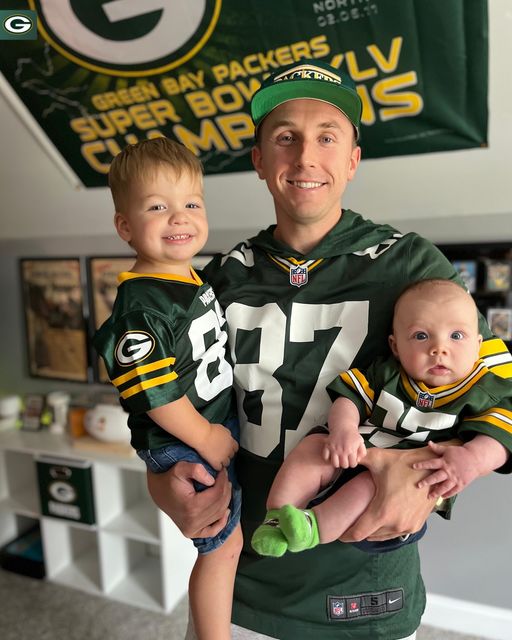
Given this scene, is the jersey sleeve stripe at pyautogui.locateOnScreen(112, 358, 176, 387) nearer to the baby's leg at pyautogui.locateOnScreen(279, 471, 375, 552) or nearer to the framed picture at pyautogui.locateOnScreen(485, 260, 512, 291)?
the baby's leg at pyautogui.locateOnScreen(279, 471, 375, 552)

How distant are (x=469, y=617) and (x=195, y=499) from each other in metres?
1.97

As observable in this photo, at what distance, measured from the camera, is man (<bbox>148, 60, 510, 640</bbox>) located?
3.61 feet

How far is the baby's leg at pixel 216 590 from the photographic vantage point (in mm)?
1157

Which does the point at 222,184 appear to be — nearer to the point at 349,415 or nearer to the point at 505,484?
the point at 349,415

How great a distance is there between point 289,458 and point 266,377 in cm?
18

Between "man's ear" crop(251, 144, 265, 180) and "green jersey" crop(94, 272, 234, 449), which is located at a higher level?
"man's ear" crop(251, 144, 265, 180)

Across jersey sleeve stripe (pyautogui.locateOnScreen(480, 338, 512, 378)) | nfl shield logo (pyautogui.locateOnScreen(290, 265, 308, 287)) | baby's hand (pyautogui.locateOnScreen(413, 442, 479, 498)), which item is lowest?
baby's hand (pyautogui.locateOnScreen(413, 442, 479, 498))

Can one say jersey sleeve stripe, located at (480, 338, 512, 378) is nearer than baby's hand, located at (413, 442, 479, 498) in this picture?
No

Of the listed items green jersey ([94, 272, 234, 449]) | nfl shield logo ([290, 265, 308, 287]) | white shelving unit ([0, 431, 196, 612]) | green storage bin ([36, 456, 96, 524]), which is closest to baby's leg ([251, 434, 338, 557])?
green jersey ([94, 272, 234, 449])

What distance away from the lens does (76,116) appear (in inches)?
88.0

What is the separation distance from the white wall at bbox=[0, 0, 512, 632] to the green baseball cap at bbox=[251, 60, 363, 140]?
75 cm

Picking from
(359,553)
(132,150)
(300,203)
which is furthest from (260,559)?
(132,150)

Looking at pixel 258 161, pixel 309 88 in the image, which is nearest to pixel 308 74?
pixel 309 88

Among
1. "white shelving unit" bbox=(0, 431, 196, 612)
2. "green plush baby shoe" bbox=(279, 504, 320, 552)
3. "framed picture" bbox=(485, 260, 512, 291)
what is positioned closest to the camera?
"green plush baby shoe" bbox=(279, 504, 320, 552)
